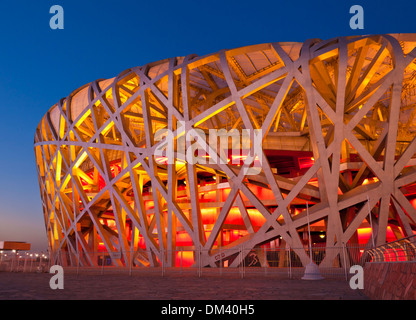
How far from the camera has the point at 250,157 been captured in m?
22.0

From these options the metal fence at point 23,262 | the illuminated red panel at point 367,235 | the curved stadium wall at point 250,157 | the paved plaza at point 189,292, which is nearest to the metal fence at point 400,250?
the paved plaza at point 189,292

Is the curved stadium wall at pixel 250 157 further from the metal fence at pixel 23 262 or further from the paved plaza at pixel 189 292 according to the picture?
the paved plaza at pixel 189 292

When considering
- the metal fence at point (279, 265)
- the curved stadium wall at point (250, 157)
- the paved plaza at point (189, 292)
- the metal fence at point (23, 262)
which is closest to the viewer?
the paved plaza at point (189, 292)

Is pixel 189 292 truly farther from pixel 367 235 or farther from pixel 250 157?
pixel 367 235

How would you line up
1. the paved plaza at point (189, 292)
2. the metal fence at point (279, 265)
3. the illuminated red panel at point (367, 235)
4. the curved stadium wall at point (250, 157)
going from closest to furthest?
the paved plaza at point (189, 292)
the metal fence at point (279, 265)
the curved stadium wall at point (250, 157)
the illuminated red panel at point (367, 235)

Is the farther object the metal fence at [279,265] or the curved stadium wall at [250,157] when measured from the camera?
the curved stadium wall at [250,157]

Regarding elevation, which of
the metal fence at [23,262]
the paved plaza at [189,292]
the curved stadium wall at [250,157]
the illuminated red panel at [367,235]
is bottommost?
the metal fence at [23,262]

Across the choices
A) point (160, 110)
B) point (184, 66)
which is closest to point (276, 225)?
point (184, 66)

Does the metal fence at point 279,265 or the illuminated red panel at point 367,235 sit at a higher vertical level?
the illuminated red panel at point 367,235

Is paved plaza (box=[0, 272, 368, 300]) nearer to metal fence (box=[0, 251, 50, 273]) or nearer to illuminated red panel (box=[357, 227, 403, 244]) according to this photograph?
metal fence (box=[0, 251, 50, 273])

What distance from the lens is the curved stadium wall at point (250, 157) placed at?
19827 millimetres

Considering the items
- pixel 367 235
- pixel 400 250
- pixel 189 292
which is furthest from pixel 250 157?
pixel 367 235

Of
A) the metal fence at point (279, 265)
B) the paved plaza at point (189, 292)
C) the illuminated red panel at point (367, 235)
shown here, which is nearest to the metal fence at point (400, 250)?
the paved plaza at point (189, 292)

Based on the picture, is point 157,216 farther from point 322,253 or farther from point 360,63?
point 360,63
